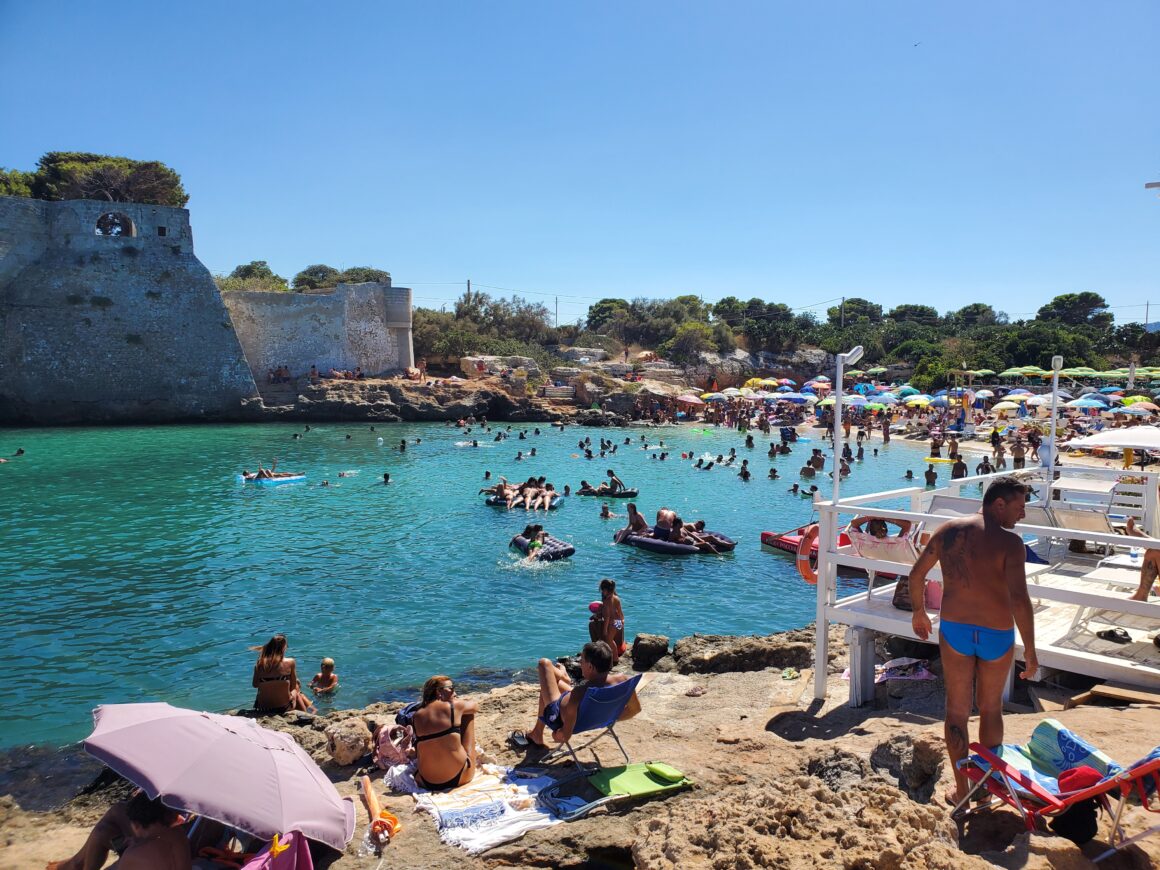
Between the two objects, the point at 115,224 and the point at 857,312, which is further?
the point at 857,312

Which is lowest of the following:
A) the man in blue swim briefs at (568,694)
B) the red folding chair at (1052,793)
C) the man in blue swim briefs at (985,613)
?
the man in blue swim briefs at (568,694)

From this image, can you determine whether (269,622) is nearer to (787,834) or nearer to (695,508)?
(787,834)

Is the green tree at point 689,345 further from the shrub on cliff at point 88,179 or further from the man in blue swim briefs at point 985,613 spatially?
the man in blue swim briefs at point 985,613

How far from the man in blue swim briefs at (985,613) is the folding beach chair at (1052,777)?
156 millimetres

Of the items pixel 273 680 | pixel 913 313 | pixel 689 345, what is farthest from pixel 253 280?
pixel 913 313

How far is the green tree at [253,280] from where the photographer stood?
51.5 m

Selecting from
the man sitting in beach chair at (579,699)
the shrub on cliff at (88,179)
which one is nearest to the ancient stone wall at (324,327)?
the shrub on cliff at (88,179)

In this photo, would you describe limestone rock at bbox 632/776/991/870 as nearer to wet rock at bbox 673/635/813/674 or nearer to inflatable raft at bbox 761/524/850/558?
wet rock at bbox 673/635/813/674

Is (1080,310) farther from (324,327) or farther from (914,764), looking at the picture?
(914,764)

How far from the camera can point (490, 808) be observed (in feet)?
14.8

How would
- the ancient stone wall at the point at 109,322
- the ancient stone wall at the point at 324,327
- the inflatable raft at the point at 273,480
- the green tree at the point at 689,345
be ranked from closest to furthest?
1. the inflatable raft at the point at 273,480
2. the ancient stone wall at the point at 109,322
3. the ancient stone wall at the point at 324,327
4. the green tree at the point at 689,345

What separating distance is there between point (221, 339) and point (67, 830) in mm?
40194

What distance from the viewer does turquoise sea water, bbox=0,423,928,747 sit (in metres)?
9.14

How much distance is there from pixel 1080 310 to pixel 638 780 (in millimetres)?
77626
